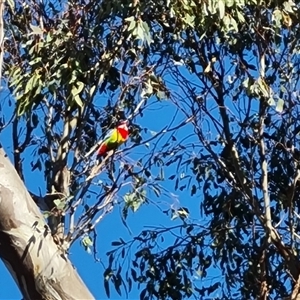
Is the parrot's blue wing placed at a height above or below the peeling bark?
above

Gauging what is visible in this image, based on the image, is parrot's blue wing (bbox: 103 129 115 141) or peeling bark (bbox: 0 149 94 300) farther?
parrot's blue wing (bbox: 103 129 115 141)

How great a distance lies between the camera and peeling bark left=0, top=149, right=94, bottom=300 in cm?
191

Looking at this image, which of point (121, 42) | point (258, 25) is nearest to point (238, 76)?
point (258, 25)

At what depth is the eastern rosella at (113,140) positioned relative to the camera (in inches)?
151

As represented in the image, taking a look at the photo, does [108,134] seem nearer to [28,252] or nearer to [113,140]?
[113,140]

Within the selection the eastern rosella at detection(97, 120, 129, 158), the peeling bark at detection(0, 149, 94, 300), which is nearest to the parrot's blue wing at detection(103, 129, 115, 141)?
the eastern rosella at detection(97, 120, 129, 158)

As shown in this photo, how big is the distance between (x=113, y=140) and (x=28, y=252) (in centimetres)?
194

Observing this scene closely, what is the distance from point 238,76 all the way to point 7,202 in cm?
244

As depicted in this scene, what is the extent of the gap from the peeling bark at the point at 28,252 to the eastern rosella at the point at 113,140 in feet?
5.91

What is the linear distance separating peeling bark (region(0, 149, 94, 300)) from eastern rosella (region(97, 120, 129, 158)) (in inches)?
71.0

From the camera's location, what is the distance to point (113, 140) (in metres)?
3.84

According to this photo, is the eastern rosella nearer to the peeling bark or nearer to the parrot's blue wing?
the parrot's blue wing

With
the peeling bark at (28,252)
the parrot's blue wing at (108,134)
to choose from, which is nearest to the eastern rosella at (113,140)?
the parrot's blue wing at (108,134)

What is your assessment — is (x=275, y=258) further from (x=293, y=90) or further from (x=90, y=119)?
(x=90, y=119)
